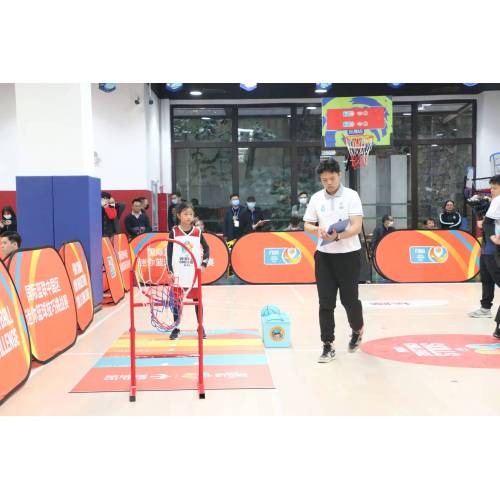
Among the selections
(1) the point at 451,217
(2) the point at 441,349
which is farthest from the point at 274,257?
(2) the point at 441,349

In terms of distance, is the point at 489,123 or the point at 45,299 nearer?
the point at 45,299

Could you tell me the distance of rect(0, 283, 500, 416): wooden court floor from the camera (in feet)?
13.7

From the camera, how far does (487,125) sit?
1767 cm

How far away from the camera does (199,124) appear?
59.5ft

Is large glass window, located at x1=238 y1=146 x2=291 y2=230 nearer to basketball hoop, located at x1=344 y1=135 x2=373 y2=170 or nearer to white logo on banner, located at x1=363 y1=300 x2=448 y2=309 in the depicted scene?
basketball hoop, located at x1=344 y1=135 x2=373 y2=170

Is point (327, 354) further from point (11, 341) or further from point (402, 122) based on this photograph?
point (402, 122)

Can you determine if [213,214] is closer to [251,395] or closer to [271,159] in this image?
[271,159]

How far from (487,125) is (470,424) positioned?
1570 cm

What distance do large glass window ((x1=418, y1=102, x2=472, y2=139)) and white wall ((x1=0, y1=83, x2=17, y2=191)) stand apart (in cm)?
1146

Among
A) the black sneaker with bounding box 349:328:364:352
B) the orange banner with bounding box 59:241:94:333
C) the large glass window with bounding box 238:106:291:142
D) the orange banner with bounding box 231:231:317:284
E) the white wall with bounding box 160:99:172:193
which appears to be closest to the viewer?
→ the black sneaker with bounding box 349:328:364:352

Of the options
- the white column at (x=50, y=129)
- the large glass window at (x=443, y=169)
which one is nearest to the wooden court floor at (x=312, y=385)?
the white column at (x=50, y=129)

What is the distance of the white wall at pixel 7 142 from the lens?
1538cm

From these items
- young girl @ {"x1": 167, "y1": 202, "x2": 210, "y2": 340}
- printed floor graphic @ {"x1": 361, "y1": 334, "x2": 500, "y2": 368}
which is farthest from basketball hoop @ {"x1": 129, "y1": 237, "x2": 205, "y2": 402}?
printed floor graphic @ {"x1": 361, "y1": 334, "x2": 500, "y2": 368}

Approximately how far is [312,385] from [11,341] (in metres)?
2.35
